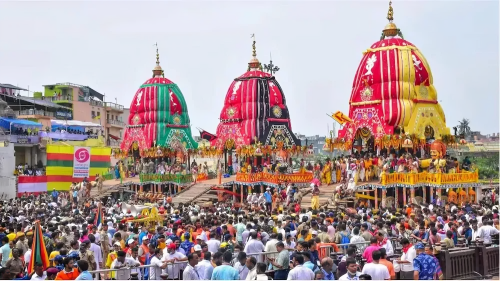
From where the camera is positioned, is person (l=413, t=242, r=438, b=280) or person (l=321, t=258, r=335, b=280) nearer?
person (l=321, t=258, r=335, b=280)

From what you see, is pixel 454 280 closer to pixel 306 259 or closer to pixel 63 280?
pixel 306 259

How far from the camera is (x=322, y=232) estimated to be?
14.2 m

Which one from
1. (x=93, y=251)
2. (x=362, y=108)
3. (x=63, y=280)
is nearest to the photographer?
(x=63, y=280)

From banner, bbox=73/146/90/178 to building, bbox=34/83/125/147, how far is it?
18792mm

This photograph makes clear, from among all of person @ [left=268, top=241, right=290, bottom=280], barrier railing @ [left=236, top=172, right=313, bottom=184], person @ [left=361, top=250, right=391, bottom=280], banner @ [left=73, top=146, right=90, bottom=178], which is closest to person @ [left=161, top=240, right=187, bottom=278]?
person @ [left=268, top=241, right=290, bottom=280]

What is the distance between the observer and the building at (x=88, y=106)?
64500 mm

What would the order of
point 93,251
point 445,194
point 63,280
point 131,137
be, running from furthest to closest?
1. point 131,137
2. point 445,194
3. point 93,251
4. point 63,280

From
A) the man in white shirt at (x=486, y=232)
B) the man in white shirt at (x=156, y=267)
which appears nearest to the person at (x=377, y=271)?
the man in white shirt at (x=156, y=267)

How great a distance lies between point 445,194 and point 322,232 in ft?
55.7

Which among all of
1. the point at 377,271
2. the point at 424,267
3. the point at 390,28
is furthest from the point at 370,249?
the point at 390,28

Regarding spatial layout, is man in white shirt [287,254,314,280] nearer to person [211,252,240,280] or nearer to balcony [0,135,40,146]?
person [211,252,240,280]

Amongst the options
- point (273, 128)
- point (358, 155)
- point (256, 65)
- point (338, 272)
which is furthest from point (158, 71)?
point (338, 272)

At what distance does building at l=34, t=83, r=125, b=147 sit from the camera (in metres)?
64.5

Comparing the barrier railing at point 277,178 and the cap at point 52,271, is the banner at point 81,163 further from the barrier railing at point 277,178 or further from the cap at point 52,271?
the cap at point 52,271
